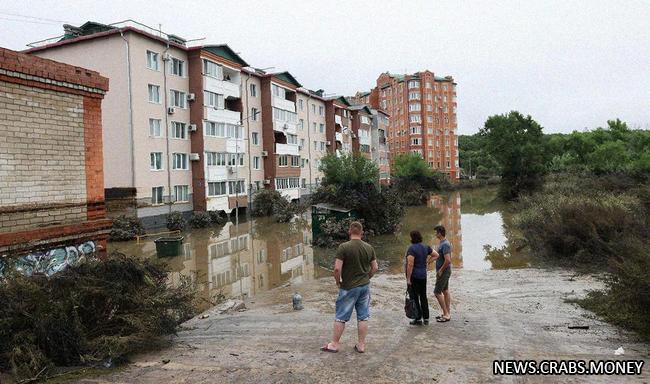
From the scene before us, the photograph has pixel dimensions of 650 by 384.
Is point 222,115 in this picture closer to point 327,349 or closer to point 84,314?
point 84,314

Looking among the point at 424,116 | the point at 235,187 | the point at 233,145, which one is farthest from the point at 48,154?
the point at 424,116

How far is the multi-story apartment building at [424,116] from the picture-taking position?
87.8 m

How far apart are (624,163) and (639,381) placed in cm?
4957

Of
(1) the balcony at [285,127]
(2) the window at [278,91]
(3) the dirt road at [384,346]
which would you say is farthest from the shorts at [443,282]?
(2) the window at [278,91]

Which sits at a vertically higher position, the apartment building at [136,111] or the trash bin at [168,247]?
the apartment building at [136,111]

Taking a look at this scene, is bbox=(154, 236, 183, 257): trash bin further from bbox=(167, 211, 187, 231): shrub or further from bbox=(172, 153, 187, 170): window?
bbox=(172, 153, 187, 170): window

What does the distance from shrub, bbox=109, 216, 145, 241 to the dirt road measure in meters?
19.4

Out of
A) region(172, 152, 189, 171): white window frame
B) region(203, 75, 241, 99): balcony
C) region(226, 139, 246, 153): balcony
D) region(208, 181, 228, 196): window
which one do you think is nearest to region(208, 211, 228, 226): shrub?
region(208, 181, 228, 196): window

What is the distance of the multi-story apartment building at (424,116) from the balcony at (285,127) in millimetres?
41831

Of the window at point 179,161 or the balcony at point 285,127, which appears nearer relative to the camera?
the window at point 179,161

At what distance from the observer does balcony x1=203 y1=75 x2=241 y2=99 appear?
114 ft

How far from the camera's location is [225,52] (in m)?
37.3

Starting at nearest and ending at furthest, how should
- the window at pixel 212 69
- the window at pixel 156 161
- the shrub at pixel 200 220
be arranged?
the window at pixel 156 161
the shrub at pixel 200 220
the window at pixel 212 69

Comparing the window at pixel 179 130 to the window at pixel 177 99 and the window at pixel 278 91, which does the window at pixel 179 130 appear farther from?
the window at pixel 278 91
